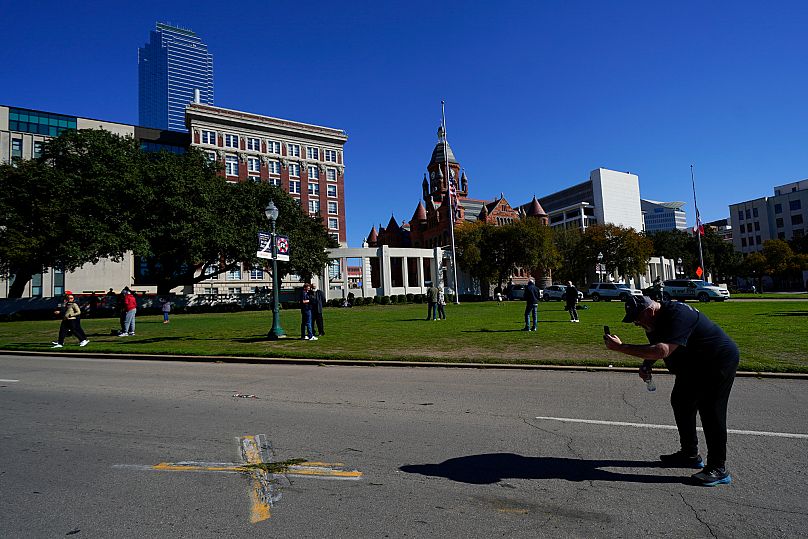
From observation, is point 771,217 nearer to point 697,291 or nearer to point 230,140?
point 697,291

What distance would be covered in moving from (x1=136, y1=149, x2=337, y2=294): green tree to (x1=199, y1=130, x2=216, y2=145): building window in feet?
93.0

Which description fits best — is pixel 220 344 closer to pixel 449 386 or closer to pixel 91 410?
pixel 91 410

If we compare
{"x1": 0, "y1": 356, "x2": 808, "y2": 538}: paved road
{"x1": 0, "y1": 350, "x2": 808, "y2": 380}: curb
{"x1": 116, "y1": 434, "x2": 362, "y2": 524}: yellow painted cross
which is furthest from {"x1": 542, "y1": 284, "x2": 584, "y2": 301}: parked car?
{"x1": 116, "y1": 434, "x2": 362, "y2": 524}: yellow painted cross

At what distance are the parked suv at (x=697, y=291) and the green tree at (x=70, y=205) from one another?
42.2 m

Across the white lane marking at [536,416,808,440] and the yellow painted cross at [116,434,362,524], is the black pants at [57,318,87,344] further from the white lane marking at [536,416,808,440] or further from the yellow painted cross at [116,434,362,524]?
the white lane marking at [536,416,808,440]

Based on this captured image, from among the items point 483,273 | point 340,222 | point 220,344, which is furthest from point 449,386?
point 340,222

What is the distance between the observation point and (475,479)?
4098 mm

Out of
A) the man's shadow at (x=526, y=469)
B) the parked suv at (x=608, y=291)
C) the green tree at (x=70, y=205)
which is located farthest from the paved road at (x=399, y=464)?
the parked suv at (x=608, y=291)

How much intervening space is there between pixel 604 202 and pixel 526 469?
129 meters

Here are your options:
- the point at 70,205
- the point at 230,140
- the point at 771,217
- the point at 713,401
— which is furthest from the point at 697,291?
the point at 771,217

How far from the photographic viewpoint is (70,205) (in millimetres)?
34562

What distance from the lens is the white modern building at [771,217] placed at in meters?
90.4

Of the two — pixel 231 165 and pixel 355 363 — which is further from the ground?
pixel 231 165

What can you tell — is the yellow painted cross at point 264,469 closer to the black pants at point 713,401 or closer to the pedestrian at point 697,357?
the pedestrian at point 697,357
